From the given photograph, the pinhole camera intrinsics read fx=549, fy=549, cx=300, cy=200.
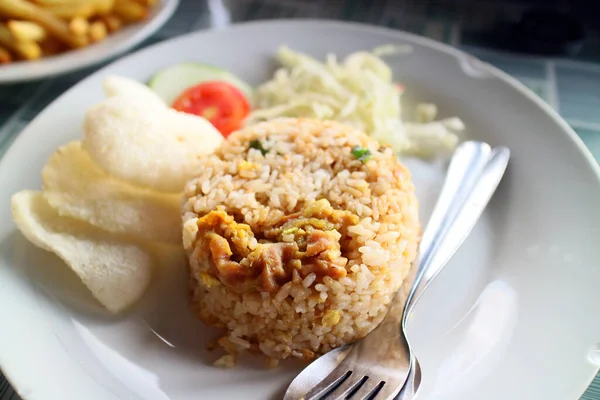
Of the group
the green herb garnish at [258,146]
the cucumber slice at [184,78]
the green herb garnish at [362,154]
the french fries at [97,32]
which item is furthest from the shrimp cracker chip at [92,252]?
the french fries at [97,32]

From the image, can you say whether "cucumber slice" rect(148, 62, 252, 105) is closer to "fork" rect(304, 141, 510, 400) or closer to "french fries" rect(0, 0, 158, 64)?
"french fries" rect(0, 0, 158, 64)

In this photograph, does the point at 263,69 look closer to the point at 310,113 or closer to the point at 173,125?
the point at 310,113

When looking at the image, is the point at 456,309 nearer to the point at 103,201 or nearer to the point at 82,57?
the point at 103,201

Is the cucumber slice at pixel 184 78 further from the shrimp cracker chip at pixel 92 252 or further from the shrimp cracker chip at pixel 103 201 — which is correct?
the shrimp cracker chip at pixel 92 252

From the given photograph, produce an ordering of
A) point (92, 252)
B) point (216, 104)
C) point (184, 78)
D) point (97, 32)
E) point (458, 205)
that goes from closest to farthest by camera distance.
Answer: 1. point (92, 252)
2. point (458, 205)
3. point (216, 104)
4. point (184, 78)
5. point (97, 32)

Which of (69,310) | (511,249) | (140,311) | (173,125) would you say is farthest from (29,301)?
(511,249)

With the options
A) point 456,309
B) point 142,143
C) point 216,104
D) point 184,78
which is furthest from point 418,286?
point 184,78
